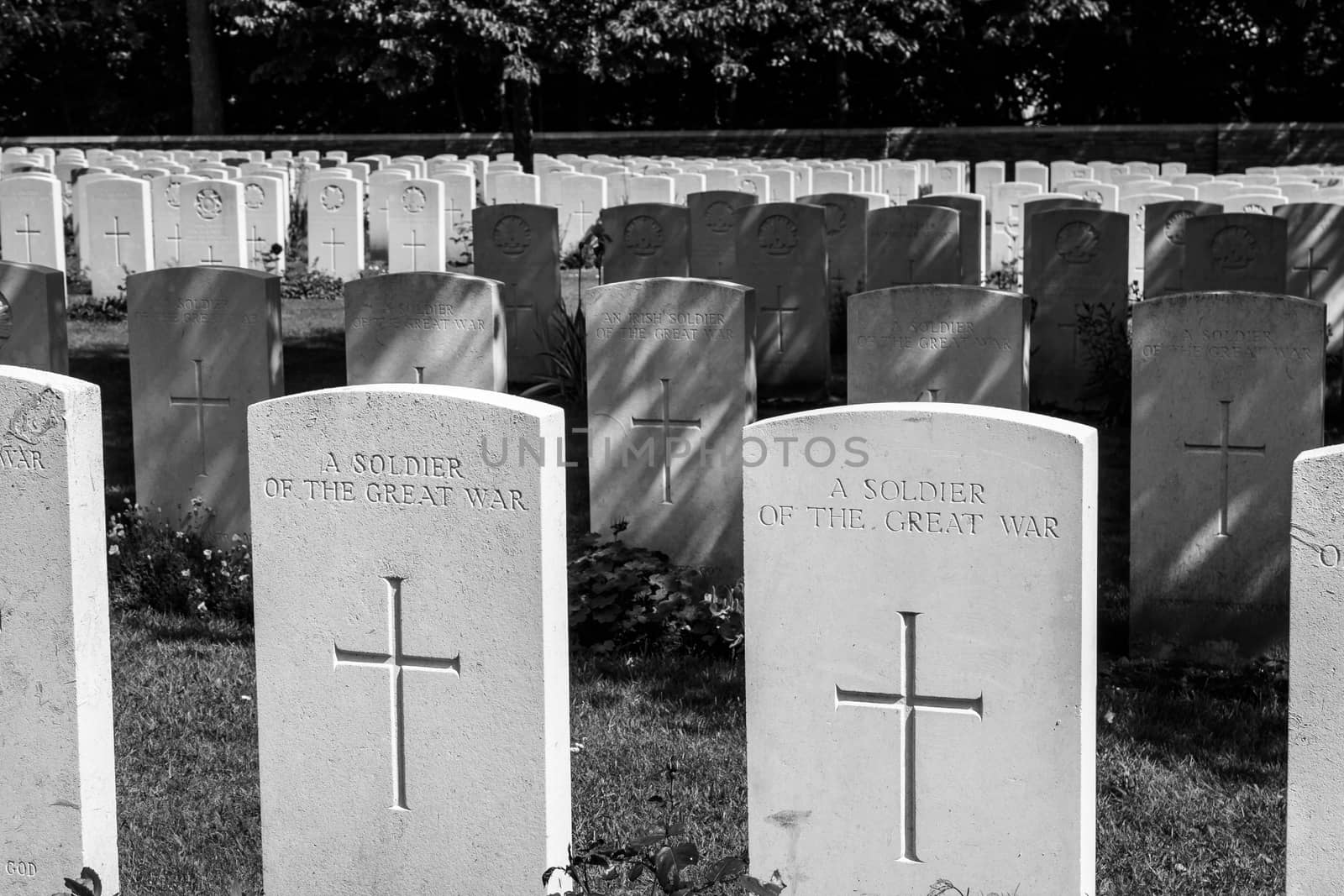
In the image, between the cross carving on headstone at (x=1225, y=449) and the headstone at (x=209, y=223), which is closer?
the cross carving on headstone at (x=1225, y=449)

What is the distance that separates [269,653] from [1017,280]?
11224 millimetres

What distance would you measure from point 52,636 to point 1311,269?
8.47m

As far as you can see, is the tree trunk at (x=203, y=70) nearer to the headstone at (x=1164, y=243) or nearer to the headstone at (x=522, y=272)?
the headstone at (x=522, y=272)

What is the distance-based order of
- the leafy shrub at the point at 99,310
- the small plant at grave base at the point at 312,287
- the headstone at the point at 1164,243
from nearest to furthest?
the headstone at the point at 1164,243 → the leafy shrub at the point at 99,310 → the small plant at grave base at the point at 312,287

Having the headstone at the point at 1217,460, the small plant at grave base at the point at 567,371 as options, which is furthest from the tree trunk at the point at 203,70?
the headstone at the point at 1217,460

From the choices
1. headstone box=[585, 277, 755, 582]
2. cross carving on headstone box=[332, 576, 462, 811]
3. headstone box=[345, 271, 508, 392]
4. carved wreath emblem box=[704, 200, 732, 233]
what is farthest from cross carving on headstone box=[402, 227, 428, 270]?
cross carving on headstone box=[332, 576, 462, 811]

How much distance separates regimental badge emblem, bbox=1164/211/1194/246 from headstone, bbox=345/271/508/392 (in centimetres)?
510

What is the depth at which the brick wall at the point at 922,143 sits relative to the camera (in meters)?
28.3

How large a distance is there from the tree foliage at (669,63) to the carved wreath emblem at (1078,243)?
17.8 meters

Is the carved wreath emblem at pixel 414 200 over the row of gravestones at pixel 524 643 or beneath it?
over

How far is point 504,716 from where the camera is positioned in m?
3.87

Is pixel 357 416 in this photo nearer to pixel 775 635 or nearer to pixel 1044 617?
pixel 775 635

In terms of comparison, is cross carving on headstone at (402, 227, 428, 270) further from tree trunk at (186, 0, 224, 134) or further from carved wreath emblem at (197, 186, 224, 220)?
tree trunk at (186, 0, 224, 134)

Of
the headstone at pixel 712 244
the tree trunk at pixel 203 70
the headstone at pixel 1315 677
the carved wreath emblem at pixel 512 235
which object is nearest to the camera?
the headstone at pixel 1315 677
